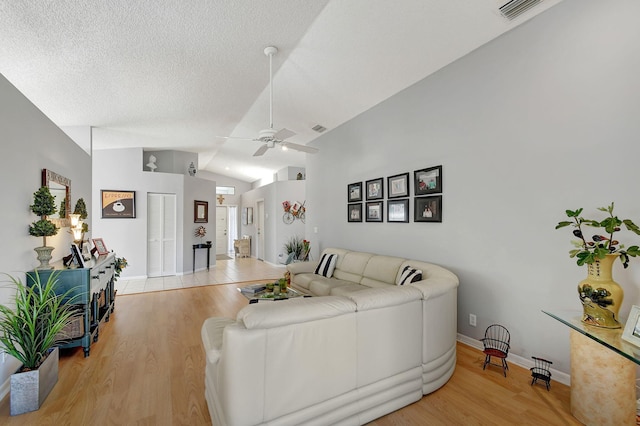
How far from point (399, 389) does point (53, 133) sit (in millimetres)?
4195

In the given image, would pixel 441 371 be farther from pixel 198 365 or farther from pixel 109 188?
pixel 109 188

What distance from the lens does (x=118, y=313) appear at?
4.30 meters

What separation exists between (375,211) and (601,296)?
2904 mm

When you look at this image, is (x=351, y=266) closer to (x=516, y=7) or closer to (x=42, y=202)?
(x=516, y=7)

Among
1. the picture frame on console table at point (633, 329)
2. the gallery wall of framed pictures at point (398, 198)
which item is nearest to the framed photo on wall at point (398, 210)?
the gallery wall of framed pictures at point (398, 198)

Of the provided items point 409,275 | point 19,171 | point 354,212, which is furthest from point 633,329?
point 19,171

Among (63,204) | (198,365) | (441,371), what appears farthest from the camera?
(63,204)

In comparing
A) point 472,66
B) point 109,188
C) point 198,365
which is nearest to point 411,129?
point 472,66

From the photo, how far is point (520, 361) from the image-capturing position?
2658 millimetres

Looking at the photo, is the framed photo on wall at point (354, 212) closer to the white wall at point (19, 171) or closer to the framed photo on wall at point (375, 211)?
the framed photo on wall at point (375, 211)

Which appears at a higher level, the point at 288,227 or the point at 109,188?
the point at 109,188

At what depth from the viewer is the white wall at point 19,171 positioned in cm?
225

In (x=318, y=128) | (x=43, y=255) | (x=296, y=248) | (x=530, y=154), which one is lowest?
(x=296, y=248)

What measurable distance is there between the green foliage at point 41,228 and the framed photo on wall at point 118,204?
4136mm
